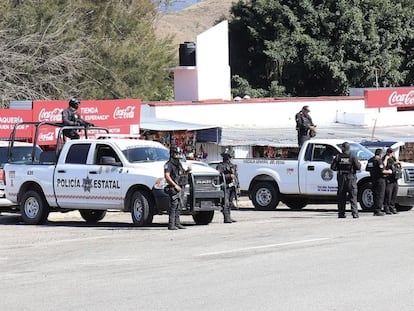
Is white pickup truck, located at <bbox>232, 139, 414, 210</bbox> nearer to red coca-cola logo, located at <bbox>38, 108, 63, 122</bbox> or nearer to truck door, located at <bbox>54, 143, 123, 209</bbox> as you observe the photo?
red coca-cola logo, located at <bbox>38, 108, 63, 122</bbox>

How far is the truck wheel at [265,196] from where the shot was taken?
1005 inches

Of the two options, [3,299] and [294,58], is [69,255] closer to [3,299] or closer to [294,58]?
[3,299]

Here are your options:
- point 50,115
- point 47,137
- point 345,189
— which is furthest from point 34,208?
point 50,115

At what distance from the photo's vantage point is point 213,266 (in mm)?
12742

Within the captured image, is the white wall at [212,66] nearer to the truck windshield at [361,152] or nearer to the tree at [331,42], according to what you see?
the tree at [331,42]

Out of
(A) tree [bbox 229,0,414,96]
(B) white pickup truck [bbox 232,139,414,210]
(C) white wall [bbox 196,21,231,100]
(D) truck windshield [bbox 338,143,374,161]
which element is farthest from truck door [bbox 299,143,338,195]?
(A) tree [bbox 229,0,414,96]

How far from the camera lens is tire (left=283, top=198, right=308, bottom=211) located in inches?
1030

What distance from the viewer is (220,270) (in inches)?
484

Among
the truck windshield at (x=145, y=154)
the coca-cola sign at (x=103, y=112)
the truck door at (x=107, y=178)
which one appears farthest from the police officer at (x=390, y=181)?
the coca-cola sign at (x=103, y=112)

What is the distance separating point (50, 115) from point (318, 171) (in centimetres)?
839

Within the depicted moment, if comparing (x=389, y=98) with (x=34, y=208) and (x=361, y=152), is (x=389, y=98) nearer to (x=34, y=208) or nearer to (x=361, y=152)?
(x=361, y=152)

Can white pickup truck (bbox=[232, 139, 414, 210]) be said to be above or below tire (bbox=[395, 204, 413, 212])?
above

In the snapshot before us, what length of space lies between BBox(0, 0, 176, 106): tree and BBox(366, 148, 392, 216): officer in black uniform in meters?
21.8

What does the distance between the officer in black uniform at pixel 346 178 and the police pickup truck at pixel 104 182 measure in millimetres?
3190
